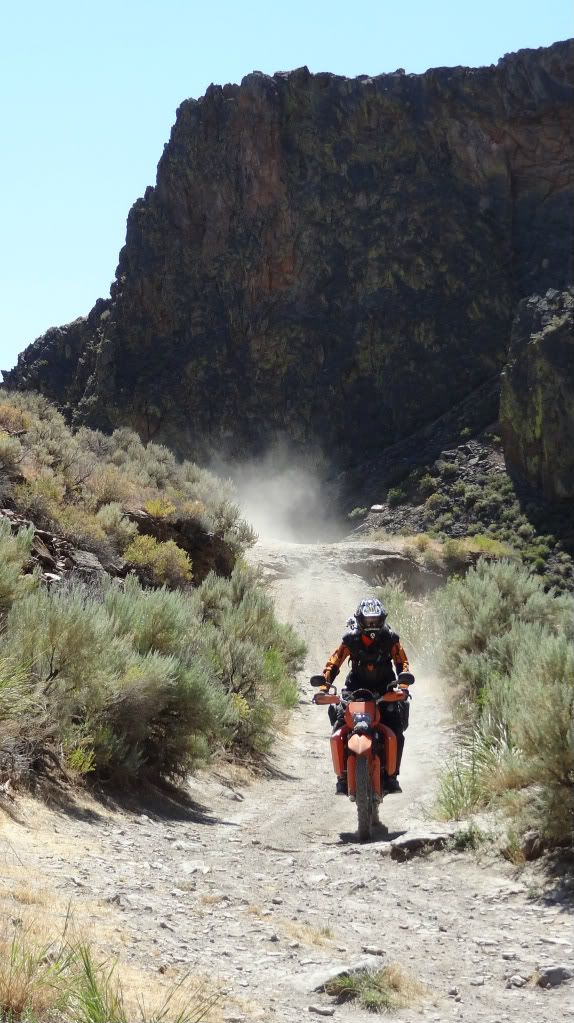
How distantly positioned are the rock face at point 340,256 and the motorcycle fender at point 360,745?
189 feet

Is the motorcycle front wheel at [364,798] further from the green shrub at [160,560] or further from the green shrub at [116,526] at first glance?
the green shrub at [116,526]

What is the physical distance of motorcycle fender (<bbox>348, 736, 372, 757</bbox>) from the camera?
24.0 feet

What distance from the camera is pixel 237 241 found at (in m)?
73.8

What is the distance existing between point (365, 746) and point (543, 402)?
4559 centimetres

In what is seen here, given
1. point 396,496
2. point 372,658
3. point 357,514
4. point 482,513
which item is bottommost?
point 372,658

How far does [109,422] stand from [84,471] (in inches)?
2275

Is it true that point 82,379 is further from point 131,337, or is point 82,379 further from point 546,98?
point 546,98

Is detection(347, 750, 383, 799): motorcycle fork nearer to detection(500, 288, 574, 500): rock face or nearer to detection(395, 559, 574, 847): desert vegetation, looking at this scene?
detection(395, 559, 574, 847): desert vegetation

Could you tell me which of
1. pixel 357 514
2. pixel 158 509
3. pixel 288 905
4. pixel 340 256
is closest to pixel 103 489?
pixel 158 509

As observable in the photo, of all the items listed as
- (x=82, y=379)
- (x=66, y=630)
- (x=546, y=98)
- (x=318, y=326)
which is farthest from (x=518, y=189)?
(x=66, y=630)

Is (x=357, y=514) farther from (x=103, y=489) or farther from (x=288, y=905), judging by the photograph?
(x=288, y=905)

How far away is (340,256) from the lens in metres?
69.4

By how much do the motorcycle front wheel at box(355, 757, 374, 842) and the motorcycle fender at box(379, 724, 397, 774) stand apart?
0.42 m

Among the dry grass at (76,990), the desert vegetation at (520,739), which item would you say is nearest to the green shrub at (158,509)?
the desert vegetation at (520,739)
